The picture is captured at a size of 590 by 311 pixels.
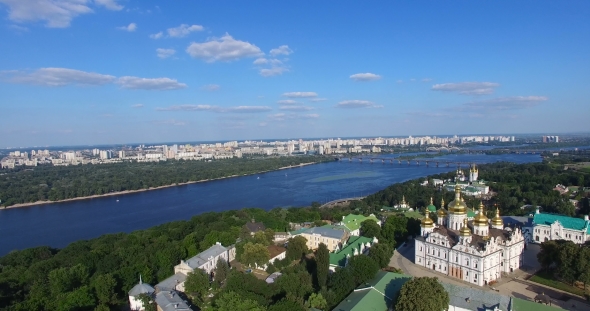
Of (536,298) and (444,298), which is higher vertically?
(444,298)

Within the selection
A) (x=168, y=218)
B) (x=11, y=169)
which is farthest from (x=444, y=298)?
(x=11, y=169)

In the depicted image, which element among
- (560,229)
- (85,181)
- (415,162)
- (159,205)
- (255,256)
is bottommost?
(159,205)

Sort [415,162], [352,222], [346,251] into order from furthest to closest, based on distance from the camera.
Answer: [415,162] → [352,222] → [346,251]

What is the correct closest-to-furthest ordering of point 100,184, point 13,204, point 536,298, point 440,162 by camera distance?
1. point 536,298
2. point 13,204
3. point 100,184
4. point 440,162

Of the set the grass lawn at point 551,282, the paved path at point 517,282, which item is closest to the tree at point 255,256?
the paved path at point 517,282

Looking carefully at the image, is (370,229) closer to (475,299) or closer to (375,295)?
(375,295)

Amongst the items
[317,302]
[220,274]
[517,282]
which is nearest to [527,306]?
[517,282]

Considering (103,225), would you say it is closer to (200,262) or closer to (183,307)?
(200,262)
